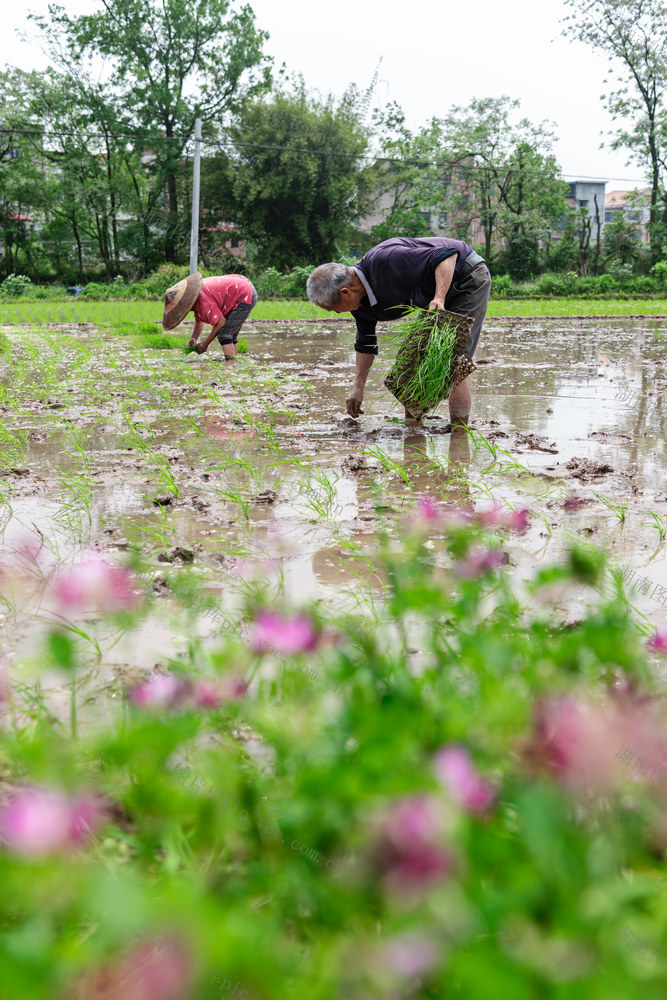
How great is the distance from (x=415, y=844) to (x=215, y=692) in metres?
0.61

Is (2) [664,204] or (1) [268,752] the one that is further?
(2) [664,204]

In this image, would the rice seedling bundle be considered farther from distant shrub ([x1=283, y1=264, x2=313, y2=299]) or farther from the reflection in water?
distant shrub ([x1=283, y1=264, x2=313, y2=299])

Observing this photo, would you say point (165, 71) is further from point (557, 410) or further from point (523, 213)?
point (557, 410)

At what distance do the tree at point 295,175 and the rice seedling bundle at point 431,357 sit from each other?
29816 mm

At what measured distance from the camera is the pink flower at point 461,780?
0.78m

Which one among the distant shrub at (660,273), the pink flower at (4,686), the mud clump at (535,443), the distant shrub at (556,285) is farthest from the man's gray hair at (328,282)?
the distant shrub at (660,273)

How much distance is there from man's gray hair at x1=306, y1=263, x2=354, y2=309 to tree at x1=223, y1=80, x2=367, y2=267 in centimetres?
2968

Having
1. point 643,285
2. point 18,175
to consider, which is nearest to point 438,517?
point 643,285

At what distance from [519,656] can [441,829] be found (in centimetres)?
92

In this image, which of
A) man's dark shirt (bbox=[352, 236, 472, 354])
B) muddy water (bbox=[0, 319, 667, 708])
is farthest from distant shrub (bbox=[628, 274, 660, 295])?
man's dark shirt (bbox=[352, 236, 472, 354])

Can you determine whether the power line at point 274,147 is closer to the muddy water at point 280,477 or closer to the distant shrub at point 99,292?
the distant shrub at point 99,292

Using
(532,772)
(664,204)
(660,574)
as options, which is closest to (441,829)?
(532,772)

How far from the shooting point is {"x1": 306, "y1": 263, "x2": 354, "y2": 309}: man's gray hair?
4.50 metres

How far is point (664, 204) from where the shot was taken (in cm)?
3381
